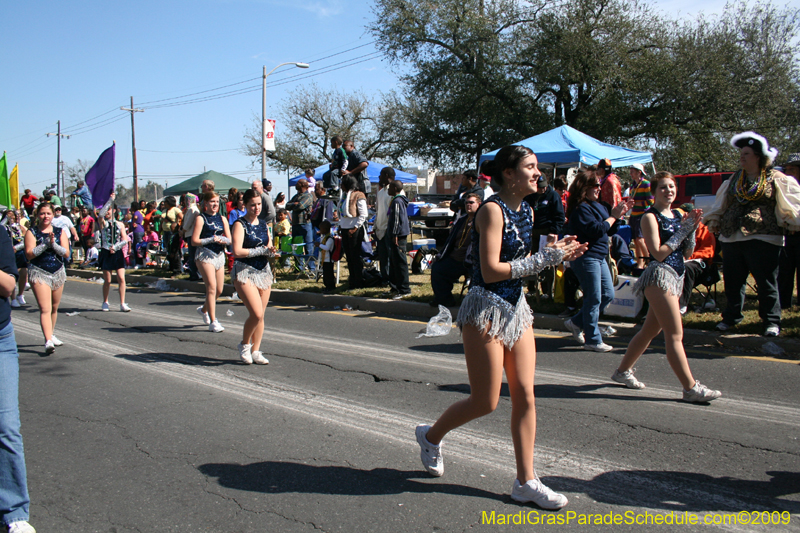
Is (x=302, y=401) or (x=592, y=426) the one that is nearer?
(x=592, y=426)

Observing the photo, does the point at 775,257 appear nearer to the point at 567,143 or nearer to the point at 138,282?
the point at 567,143

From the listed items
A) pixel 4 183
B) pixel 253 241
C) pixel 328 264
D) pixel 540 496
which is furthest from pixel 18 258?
pixel 540 496

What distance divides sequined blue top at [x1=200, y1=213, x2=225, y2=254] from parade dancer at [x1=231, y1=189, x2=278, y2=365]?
200 cm

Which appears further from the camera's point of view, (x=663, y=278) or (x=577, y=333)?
(x=577, y=333)

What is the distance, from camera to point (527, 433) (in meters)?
3.37

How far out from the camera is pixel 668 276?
16.7ft

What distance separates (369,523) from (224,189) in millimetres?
24801

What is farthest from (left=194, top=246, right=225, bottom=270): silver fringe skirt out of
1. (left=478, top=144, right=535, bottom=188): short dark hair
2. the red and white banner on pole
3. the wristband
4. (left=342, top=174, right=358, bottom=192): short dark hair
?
the red and white banner on pole

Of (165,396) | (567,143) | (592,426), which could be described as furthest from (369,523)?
(567,143)

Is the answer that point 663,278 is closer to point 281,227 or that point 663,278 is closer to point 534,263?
point 534,263

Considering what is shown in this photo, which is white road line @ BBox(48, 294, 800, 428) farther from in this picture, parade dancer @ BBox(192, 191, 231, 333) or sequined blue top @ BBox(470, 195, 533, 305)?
sequined blue top @ BBox(470, 195, 533, 305)

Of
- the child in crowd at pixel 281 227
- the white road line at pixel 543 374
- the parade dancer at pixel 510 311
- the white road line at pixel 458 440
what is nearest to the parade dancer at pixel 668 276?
the white road line at pixel 543 374

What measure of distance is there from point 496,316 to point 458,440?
1535mm

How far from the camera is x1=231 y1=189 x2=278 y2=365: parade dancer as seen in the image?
6.82 meters
